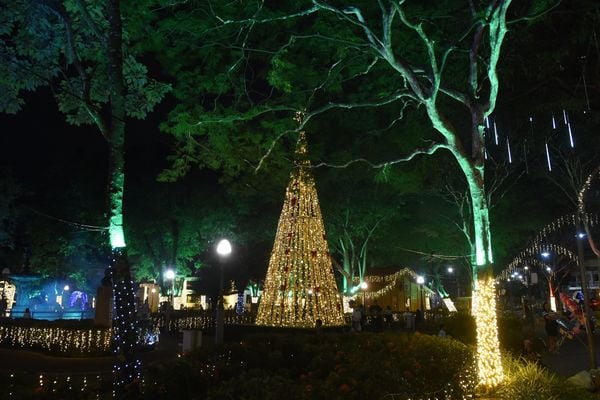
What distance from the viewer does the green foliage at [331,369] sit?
621cm

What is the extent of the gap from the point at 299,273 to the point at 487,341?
733 cm

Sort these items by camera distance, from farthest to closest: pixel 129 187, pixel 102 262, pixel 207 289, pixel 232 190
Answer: pixel 207 289 < pixel 102 262 < pixel 129 187 < pixel 232 190

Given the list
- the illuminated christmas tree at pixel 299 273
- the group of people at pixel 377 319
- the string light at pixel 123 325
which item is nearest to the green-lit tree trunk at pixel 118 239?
the string light at pixel 123 325

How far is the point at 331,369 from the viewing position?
842 cm

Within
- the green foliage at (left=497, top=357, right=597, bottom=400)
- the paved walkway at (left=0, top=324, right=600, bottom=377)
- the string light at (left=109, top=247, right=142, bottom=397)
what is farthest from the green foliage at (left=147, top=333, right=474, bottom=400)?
the paved walkway at (left=0, top=324, right=600, bottom=377)

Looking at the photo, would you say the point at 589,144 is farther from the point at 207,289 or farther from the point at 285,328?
the point at 207,289

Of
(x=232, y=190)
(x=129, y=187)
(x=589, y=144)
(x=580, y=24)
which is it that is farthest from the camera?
(x=129, y=187)

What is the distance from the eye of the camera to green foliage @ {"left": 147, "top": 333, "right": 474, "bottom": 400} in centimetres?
621

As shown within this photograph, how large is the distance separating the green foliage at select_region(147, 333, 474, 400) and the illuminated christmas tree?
4.55 meters

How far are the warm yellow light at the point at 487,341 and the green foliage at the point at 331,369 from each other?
0.27 metres

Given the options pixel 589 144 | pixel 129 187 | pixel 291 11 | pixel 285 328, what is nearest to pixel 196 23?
pixel 291 11

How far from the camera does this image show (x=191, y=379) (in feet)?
22.2

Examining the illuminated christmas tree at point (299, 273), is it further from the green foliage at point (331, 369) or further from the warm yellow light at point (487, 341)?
the warm yellow light at point (487, 341)

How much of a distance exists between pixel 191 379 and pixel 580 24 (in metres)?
10.6
